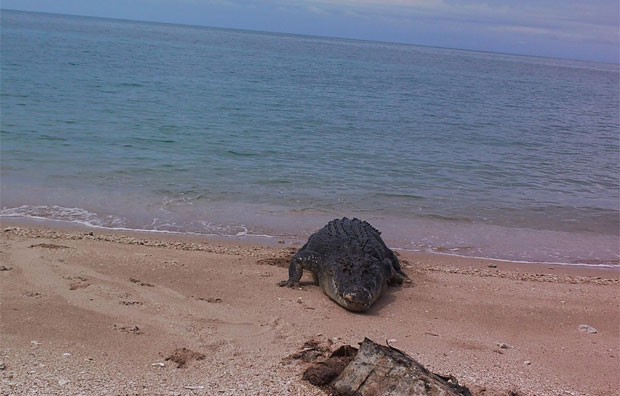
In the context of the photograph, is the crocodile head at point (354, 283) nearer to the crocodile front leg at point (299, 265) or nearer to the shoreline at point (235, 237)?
the crocodile front leg at point (299, 265)

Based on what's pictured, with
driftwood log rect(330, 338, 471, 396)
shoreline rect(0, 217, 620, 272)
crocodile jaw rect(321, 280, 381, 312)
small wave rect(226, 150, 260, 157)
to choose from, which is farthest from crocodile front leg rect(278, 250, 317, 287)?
small wave rect(226, 150, 260, 157)

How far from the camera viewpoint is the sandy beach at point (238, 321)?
5.27m

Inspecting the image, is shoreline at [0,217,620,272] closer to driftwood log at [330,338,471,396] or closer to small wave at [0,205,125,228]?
small wave at [0,205,125,228]

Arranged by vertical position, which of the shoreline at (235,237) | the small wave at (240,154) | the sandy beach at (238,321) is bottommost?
the shoreline at (235,237)

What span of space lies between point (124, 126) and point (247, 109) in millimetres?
7885

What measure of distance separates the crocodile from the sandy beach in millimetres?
176

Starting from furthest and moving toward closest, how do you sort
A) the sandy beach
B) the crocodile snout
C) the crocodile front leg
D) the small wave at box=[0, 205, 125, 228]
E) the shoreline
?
the small wave at box=[0, 205, 125, 228] → the shoreline → the crocodile front leg → the crocodile snout → the sandy beach

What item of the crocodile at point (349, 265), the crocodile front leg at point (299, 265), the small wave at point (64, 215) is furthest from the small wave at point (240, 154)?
the crocodile front leg at point (299, 265)

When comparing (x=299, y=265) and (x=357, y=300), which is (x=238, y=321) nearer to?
(x=357, y=300)

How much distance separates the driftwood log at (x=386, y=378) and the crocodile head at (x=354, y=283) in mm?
2331

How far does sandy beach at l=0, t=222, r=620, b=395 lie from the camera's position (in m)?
5.27

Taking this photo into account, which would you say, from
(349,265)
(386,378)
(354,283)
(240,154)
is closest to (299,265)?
(349,265)

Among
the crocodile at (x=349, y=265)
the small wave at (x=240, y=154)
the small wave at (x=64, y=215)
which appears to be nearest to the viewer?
the crocodile at (x=349, y=265)

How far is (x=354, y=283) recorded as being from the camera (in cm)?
756
